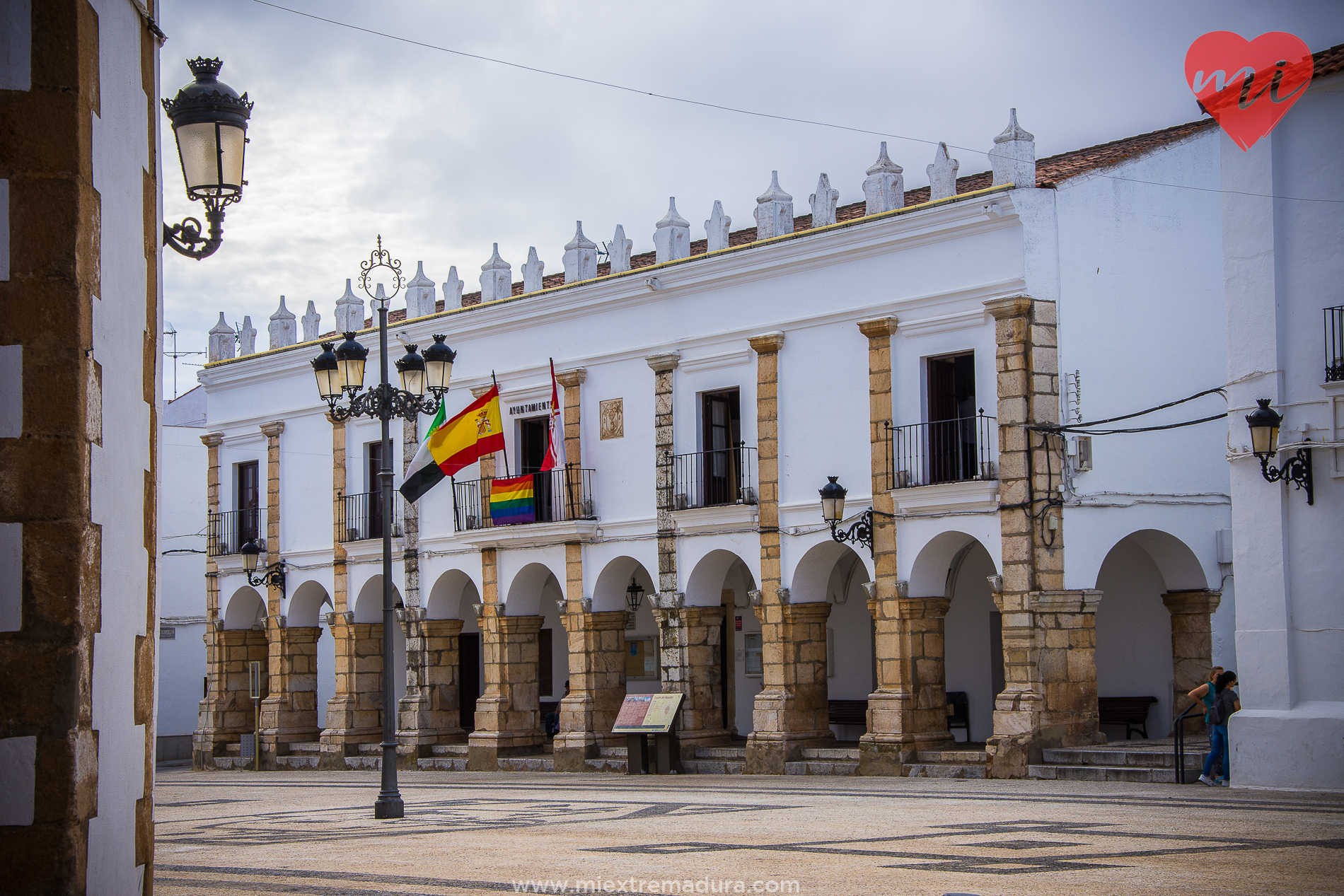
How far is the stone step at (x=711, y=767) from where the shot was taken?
1975cm

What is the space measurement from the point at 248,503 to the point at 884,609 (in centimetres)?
1439

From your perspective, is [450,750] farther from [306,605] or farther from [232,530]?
[232,530]

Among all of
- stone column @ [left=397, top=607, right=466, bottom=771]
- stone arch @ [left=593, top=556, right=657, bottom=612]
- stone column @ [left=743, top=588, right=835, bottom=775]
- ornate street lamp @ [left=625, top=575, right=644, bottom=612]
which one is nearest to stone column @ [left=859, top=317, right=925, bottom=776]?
stone column @ [left=743, top=588, right=835, bottom=775]

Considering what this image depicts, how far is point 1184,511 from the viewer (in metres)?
18.1

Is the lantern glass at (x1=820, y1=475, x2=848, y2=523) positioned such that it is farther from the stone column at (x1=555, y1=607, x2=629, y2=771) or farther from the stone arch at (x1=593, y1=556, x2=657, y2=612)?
the stone column at (x1=555, y1=607, x2=629, y2=771)

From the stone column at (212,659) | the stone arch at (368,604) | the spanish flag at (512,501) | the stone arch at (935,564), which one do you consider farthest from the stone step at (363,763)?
the stone arch at (935,564)

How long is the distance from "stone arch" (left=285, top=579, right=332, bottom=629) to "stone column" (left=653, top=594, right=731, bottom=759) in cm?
813

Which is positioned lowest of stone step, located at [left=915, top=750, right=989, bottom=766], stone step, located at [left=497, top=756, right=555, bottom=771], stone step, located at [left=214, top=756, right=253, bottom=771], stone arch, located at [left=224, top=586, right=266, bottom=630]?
stone step, located at [left=214, top=756, right=253, bottom=771]

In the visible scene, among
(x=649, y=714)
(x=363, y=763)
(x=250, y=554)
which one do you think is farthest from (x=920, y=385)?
(x=250, y=554)

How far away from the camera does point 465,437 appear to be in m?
18.9

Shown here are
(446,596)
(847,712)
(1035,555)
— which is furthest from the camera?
(446,596)

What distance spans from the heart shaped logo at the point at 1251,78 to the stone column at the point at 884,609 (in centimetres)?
531

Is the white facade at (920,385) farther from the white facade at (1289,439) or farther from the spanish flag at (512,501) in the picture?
the white facade at (1289,439)

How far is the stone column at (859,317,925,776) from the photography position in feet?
59.1
